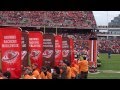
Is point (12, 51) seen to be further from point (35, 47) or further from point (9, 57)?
point (35, 47)

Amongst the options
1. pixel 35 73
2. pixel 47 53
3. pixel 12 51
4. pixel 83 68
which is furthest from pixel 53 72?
pixel 83 68

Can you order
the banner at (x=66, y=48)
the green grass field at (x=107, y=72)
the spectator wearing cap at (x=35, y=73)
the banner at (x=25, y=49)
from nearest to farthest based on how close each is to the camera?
the banner at (x=25, y=49) < the spectator wearing cap at (x=35, y=73) < the banner at (x=66, y=48) < the green grass field at (x=107, y=72)

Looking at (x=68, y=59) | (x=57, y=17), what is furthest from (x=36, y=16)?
(x=68, y=59)

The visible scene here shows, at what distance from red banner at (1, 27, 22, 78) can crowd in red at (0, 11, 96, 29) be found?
3016cm

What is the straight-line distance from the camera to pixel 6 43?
6.43 m

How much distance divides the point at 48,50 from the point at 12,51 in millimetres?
2912

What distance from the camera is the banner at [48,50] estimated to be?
30.3 feet

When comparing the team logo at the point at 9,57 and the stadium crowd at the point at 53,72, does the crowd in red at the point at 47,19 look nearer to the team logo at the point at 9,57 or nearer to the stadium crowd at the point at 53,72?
the stadium crowd at the point at 53,72

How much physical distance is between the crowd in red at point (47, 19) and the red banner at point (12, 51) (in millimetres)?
30164

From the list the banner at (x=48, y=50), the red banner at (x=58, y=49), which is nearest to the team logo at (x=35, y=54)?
the banner at (x=48, y=50)

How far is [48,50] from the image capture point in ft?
30.7
